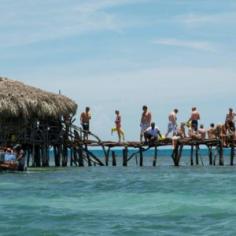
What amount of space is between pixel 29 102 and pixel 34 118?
121cm

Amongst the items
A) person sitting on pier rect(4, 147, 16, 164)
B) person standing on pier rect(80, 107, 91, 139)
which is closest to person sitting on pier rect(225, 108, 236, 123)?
person standing on pier rect(80, 107, 91, 139)

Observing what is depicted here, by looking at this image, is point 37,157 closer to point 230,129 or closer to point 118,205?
point 230,129

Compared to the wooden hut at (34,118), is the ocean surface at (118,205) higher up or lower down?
lower down

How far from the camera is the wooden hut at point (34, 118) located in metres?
32.6

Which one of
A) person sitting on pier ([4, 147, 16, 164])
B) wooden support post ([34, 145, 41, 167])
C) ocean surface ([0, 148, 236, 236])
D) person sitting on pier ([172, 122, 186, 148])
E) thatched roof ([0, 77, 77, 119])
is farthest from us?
wooden support post ([34, 145, 41, 167])

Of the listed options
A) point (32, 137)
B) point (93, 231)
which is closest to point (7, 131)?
point (32, 137)

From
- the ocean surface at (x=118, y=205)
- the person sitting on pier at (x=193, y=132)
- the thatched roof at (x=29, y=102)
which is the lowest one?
the ocean surface at (x=118, y=205)

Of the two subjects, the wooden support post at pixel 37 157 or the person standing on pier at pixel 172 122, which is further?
the wooden support post at pixel 37 157

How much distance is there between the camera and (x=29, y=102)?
32906 mm

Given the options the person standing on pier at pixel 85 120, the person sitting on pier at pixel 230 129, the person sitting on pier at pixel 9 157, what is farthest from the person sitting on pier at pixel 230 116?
the person sitting on pier at pixel 9 157

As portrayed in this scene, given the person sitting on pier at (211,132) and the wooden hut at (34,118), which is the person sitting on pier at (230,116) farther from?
the wooden hut at (34,118)

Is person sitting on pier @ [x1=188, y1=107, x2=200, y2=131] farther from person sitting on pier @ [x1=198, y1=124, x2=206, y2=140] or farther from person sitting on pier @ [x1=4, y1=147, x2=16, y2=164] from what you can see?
person sitting on pier @ [x1=4, y1=147, x2=16, y2=164]

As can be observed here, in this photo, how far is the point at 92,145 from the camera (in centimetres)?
3616

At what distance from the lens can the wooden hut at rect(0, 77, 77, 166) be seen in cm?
3256
